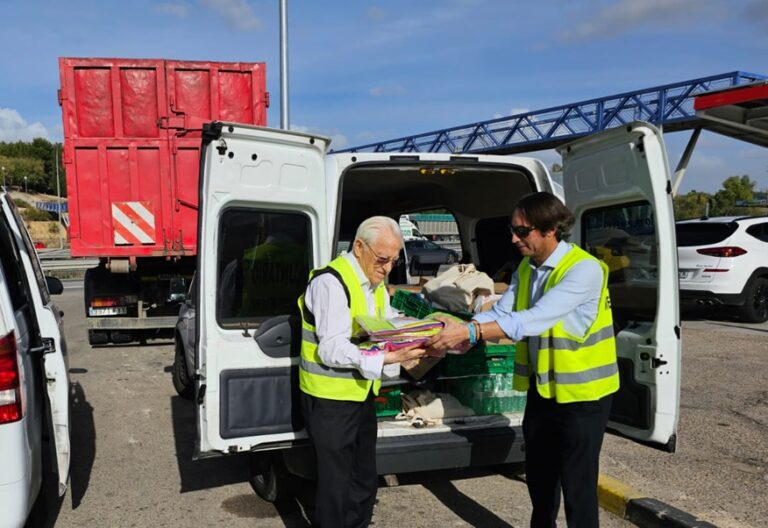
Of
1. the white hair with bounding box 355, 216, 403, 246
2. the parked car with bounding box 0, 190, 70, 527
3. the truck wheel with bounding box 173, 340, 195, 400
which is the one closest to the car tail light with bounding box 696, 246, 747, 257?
the truck wheel with bounding box 173, 340, 195, 400

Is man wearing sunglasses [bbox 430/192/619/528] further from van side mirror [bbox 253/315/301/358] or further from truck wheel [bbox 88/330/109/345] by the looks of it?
truck wheel [bbox 88/330/109/345]

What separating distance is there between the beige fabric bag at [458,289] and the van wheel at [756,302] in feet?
24.0

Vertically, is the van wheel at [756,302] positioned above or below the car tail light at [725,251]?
below

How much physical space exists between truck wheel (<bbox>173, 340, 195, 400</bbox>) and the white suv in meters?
7.78

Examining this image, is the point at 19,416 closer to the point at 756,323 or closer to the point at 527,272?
the point at 527,272

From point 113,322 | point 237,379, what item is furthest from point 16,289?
point 113,322

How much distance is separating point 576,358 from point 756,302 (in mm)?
9281

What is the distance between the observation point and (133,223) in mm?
8281

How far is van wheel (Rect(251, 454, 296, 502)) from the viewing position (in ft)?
12.9

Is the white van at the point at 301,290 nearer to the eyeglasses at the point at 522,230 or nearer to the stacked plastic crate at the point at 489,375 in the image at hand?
the stacked plastic crate at the point at 489,375

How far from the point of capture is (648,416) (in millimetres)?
3449

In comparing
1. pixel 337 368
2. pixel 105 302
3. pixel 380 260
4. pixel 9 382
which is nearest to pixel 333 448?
pixel 337 368

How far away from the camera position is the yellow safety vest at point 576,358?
2.83m

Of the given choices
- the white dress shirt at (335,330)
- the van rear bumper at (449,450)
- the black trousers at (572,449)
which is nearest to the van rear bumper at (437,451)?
the van rear bumper at (449,450)
